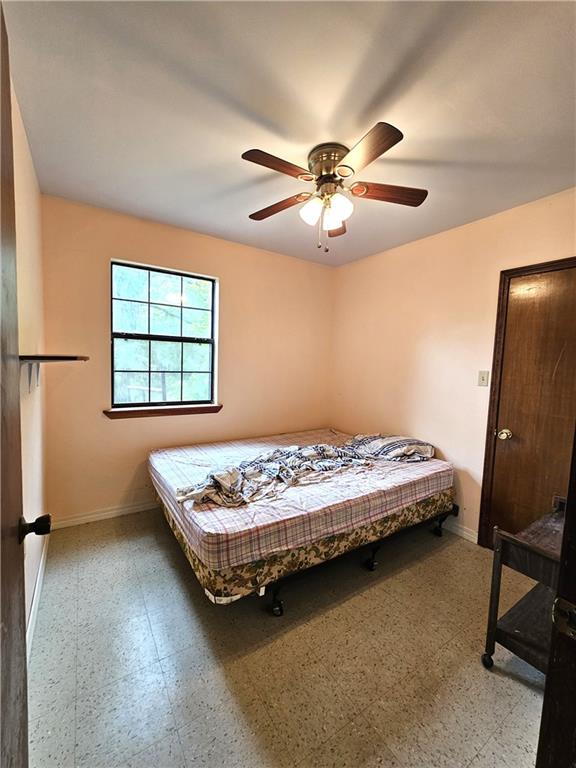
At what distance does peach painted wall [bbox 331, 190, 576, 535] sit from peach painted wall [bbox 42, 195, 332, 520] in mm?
702

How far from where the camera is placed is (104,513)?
2.65 metres

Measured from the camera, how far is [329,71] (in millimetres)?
1262

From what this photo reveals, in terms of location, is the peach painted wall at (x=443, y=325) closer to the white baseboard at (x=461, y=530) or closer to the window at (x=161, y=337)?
the white baseboard at (x=461, y=530)

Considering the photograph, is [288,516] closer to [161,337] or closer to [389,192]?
[389,192]

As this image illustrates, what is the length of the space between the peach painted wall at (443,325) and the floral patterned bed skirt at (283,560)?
80 centimetres

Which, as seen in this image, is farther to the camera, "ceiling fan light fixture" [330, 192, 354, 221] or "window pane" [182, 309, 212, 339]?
"window pane" [182, 309, 212, 339]

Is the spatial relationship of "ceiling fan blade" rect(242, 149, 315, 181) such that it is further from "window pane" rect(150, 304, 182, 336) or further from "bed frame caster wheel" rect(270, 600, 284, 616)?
"bed frame caster wheel" rect(270, 600, 284, 616)

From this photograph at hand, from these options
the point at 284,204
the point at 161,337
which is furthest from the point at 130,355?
the point at 284,204

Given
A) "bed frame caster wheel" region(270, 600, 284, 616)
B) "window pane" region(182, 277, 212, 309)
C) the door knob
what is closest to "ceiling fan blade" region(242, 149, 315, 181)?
the door knob

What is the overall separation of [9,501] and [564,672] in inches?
48.3

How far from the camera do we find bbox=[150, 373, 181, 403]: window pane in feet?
9.53

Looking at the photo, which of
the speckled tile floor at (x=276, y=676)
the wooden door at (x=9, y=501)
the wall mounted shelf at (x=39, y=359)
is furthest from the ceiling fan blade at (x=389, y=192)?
the speckled tile floor at (x=276, y=676)

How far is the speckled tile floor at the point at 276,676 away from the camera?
44.0 inches

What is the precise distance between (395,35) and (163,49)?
87 cm
